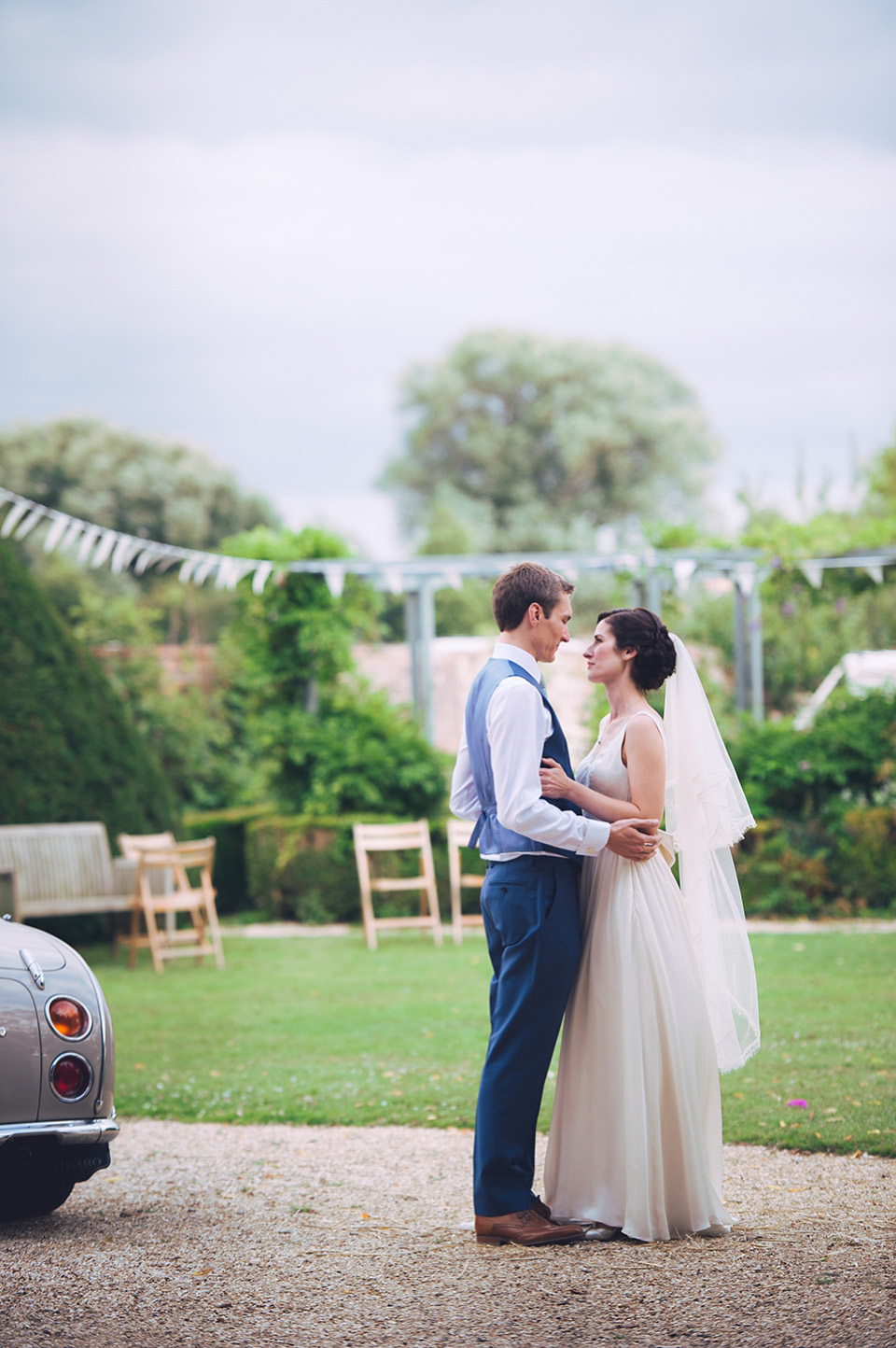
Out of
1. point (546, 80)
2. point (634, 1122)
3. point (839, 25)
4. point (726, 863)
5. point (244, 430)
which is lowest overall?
point (634, 1122)

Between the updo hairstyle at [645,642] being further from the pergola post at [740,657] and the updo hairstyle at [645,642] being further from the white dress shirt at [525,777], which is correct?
the pergola post at [740,657]

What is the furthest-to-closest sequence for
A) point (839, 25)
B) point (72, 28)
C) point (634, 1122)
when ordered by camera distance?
point (72, 28)
point (839, 25)
point (634, 1122)

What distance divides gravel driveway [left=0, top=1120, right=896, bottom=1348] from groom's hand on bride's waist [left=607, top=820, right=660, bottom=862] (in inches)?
43.9

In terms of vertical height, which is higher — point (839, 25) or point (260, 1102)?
point (839, 25)

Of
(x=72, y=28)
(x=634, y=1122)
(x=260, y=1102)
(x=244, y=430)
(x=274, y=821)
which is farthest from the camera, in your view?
(x=244, y=430)

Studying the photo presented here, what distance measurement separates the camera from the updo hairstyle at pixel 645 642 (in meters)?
4.16

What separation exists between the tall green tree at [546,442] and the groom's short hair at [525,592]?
31.4 metres

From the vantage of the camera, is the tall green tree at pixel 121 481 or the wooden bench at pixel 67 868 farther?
the tall green tree at pixel 121 481

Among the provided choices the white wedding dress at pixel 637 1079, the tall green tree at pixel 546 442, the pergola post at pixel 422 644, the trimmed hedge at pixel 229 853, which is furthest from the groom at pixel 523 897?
the tall green tree at pixel 546 442

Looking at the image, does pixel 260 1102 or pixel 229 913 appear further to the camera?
pixel 229 913

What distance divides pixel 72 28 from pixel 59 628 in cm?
3362

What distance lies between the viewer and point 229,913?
44.5ft

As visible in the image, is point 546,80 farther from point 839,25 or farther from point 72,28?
point 72,28

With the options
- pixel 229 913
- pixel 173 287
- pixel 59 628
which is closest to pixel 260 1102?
pixel 59 628
